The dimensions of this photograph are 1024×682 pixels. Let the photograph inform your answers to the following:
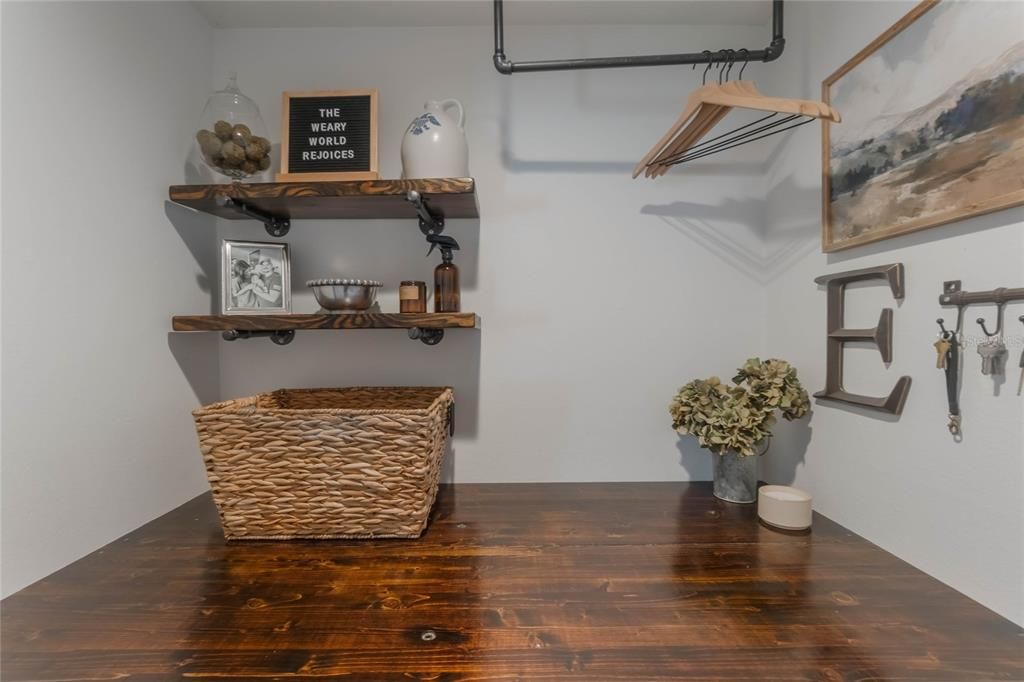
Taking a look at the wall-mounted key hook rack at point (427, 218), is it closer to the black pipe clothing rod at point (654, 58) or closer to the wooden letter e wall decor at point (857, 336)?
the black pipe clothing rod at point (654, 58)

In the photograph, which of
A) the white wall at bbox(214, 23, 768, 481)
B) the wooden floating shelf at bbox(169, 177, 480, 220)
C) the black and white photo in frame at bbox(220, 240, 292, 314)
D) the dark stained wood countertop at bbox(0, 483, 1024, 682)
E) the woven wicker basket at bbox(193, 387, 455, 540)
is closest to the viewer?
the dark stained wood countertop at bbox(0, 483, 1024, 682)

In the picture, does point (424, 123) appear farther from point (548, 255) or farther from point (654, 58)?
point (654, 58)

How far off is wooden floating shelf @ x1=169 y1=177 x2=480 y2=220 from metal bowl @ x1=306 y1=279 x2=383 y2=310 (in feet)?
0.61

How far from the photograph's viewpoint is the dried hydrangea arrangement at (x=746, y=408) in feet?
A: 2.99

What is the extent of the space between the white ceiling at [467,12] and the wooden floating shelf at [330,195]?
490mm

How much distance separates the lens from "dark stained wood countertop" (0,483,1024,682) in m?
0.51

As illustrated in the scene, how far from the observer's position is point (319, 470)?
0.79m

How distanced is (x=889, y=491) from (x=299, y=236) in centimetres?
141

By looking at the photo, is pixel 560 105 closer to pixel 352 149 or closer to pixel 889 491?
pixel 352 149

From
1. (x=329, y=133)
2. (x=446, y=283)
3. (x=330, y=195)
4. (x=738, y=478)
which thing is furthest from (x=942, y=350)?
(x=329, y=133)

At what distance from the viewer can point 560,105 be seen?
1094mm

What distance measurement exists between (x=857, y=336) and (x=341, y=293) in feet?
3.52

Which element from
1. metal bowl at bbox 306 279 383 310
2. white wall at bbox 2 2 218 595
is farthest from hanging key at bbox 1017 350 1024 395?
white wall at bbox 2 2 218 595

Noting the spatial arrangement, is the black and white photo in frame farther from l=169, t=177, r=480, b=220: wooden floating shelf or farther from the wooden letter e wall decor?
the wooden letter e wall decor
